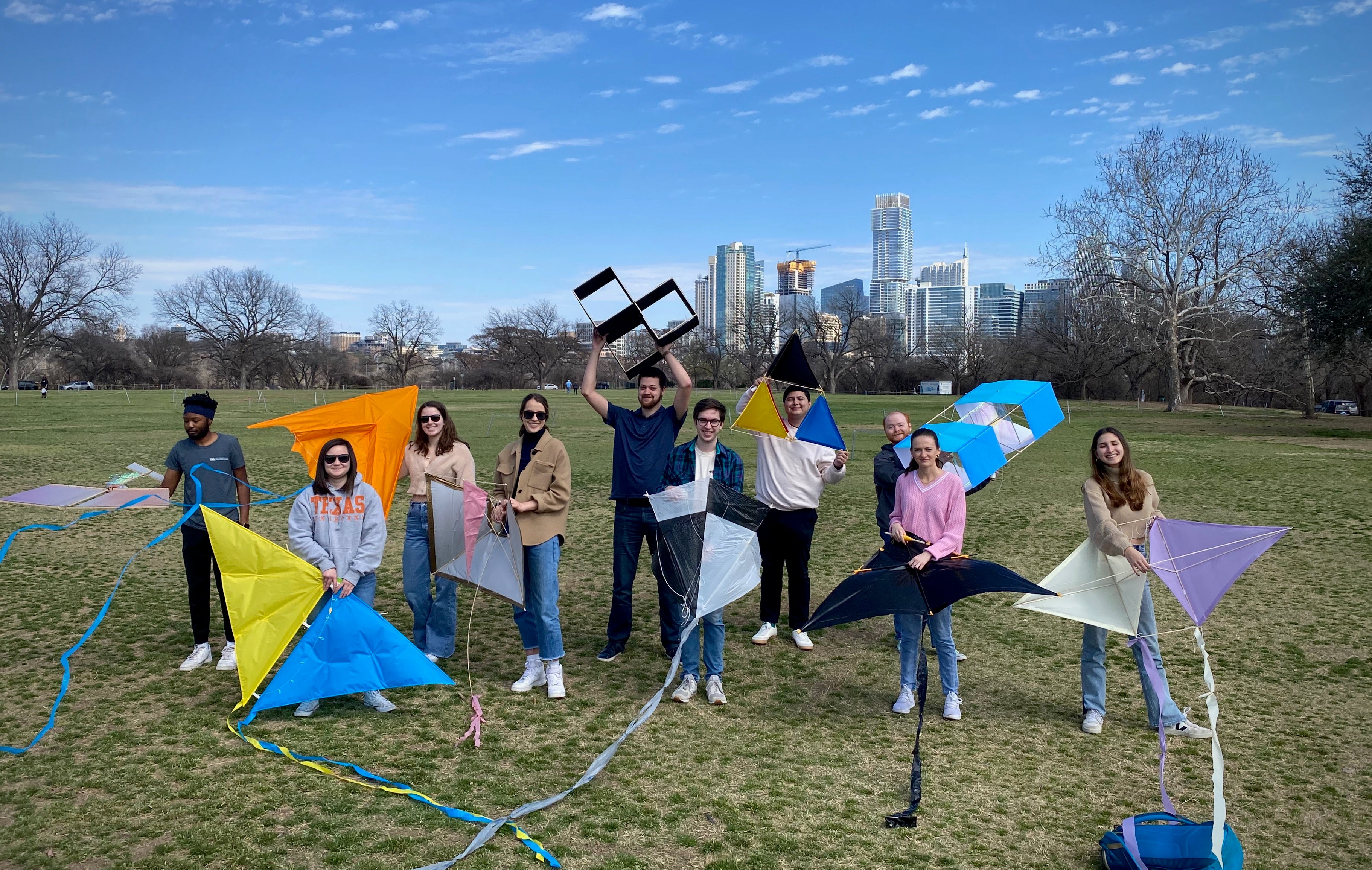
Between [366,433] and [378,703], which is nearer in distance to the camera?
[378,703]

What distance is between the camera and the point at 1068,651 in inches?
272

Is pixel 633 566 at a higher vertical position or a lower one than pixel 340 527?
lower

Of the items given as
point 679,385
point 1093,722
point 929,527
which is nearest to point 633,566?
point 679,385

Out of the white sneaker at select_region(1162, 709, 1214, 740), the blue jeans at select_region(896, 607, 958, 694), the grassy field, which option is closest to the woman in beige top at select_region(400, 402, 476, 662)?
the grassy field

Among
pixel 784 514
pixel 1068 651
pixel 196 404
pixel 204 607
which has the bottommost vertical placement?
pixel 1068 651

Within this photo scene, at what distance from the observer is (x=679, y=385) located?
6309 millimetres

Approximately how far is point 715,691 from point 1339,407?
62005mm

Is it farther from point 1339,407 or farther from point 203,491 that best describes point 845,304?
point 203,491

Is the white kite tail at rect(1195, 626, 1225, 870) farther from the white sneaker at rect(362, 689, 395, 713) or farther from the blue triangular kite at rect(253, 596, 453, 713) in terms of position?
the white sneaker at rect(362, 689, 395, 713)

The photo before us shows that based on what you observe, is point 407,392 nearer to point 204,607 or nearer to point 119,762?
point 204,607

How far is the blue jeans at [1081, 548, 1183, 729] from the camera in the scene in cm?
525

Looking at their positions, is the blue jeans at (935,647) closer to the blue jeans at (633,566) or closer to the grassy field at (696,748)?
the grassy field at (696,748)

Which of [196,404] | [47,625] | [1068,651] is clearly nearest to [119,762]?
[196,404]

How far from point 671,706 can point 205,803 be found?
257cm
